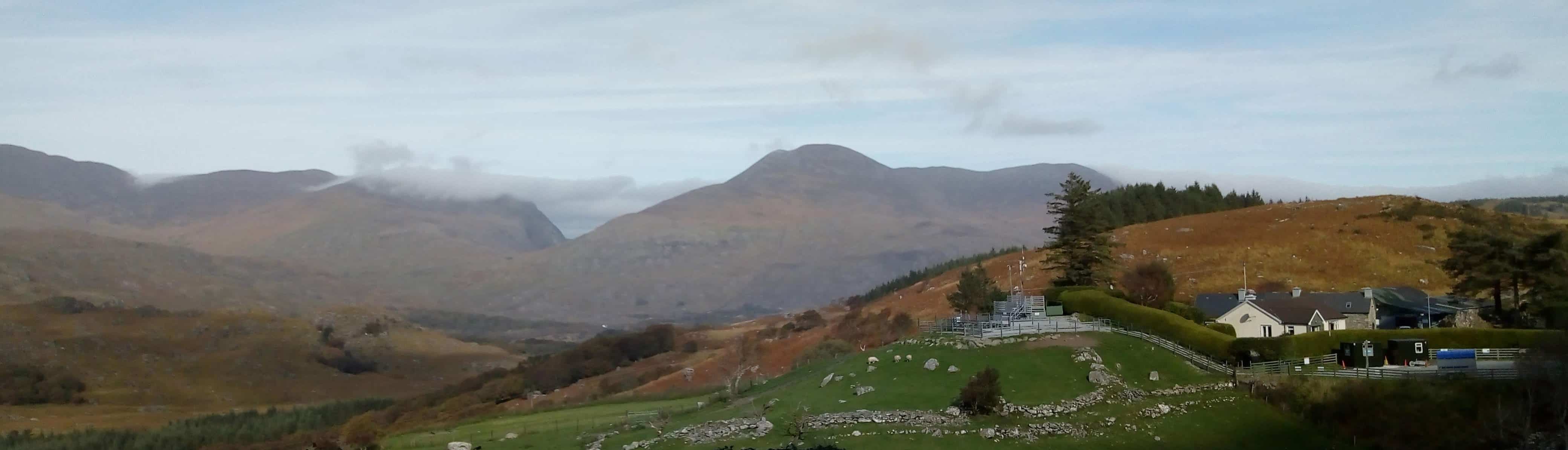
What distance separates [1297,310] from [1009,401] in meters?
23.2

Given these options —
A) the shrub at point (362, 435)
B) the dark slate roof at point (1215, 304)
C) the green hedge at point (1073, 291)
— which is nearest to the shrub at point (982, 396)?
the green hedge at point (1073, 291)

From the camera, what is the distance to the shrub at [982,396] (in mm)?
40719

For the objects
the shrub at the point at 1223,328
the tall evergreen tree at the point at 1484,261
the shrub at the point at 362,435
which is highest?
the tall evergreen tree at the point at 1484,261

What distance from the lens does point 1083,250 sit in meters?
70.8

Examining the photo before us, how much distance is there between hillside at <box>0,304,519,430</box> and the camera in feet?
360

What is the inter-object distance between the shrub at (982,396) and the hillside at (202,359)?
3073 inches

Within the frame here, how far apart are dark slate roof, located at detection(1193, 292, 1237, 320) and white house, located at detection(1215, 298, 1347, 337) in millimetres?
1633

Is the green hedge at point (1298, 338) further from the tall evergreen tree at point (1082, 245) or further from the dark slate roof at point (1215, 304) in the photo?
the tall evergreen tree at point (1082, 245)

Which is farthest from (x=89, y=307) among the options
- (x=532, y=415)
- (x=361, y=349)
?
(x=532, y=415)

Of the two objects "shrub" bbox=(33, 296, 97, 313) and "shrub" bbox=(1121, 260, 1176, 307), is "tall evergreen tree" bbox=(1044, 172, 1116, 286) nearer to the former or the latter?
"shrub" bbox=(1121, 260, 1176, 307)

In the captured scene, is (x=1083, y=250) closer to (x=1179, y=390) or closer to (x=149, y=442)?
A: (x=1179, y=390)

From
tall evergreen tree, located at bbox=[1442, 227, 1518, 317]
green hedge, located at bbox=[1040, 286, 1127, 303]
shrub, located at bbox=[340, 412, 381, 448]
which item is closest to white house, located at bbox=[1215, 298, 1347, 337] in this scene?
green hedge, located at bbox=[1040, 286, 1127, 303]

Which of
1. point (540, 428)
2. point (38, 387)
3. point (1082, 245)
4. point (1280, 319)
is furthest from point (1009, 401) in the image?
point (38, 387)

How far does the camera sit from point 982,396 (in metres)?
40.7
